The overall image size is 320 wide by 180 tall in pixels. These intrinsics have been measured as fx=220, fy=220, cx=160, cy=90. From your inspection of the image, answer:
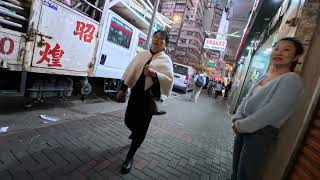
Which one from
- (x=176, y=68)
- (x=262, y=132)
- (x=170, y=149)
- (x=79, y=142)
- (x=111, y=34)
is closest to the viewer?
(x=262, y=132)

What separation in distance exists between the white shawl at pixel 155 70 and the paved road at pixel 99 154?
121 centimetres

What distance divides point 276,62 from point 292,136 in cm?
77

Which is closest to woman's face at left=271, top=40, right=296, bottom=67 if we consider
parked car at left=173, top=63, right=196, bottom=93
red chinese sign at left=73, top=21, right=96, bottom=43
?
red chinese sign at left=73, top=21, right=96, bottom=43

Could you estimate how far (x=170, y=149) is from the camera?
14.3 ft

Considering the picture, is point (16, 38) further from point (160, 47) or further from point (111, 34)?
point (111, 34)

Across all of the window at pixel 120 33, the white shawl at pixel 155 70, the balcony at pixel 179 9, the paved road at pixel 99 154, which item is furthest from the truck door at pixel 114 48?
the balcony at pixel 179 9

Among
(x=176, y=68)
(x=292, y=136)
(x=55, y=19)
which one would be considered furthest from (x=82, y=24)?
(x=176, y=68)

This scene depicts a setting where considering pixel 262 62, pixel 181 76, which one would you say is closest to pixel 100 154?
pixel 262 62

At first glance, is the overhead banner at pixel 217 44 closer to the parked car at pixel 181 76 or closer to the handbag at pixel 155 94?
the parked car at pixel 181 76

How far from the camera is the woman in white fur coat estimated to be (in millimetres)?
3027

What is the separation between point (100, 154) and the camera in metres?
3.41

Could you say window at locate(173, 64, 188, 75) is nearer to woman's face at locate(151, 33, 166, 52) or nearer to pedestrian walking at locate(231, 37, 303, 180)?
woman's face at locate(151, 33, 166, 52)

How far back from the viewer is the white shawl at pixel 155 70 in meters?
3.00

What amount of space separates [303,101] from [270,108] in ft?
1.98
